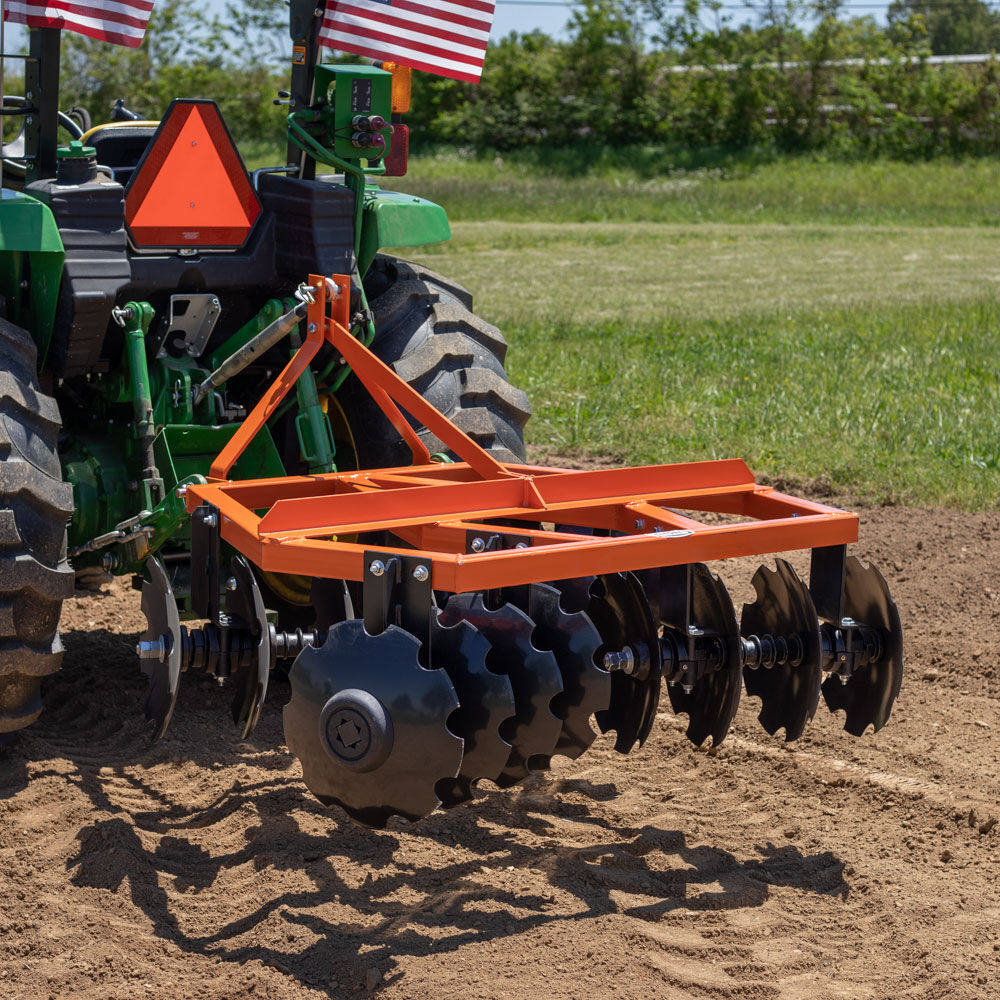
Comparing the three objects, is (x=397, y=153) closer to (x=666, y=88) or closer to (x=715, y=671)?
(x=715, y=671)

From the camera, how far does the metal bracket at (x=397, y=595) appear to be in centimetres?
307

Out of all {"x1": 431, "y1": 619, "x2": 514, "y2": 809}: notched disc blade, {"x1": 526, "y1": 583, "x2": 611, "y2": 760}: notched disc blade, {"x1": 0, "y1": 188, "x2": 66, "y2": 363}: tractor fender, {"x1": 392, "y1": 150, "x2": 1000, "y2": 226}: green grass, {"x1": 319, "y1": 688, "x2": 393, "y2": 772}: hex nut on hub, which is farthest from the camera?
{"x1": 392, "y1": 150, "x2": 1000, "y2": 226}: green grass

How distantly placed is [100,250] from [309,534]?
4.13 ft

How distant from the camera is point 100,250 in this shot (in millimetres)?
4070

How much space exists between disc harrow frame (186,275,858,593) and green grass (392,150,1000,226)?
19490mm

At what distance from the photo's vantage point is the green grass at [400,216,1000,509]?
7.55m

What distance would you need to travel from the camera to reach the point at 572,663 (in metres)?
3.36

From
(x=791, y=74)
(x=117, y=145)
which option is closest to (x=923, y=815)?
(x=117, y=145)

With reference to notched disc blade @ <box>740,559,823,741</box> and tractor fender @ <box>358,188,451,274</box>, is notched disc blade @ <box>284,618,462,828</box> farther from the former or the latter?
tractor fender @ <box>358,188,451,274</box>

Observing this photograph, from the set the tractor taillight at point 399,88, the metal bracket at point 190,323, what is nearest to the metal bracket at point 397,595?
the metal bracket at point 190,323

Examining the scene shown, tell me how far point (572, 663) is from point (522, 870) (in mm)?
546

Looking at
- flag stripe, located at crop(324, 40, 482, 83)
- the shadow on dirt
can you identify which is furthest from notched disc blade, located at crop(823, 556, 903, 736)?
flag stripe, located at crop(324, 40, 482, 83)

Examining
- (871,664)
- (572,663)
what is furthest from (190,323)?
(871,664)

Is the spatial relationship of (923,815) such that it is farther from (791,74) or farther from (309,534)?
(791,74)
